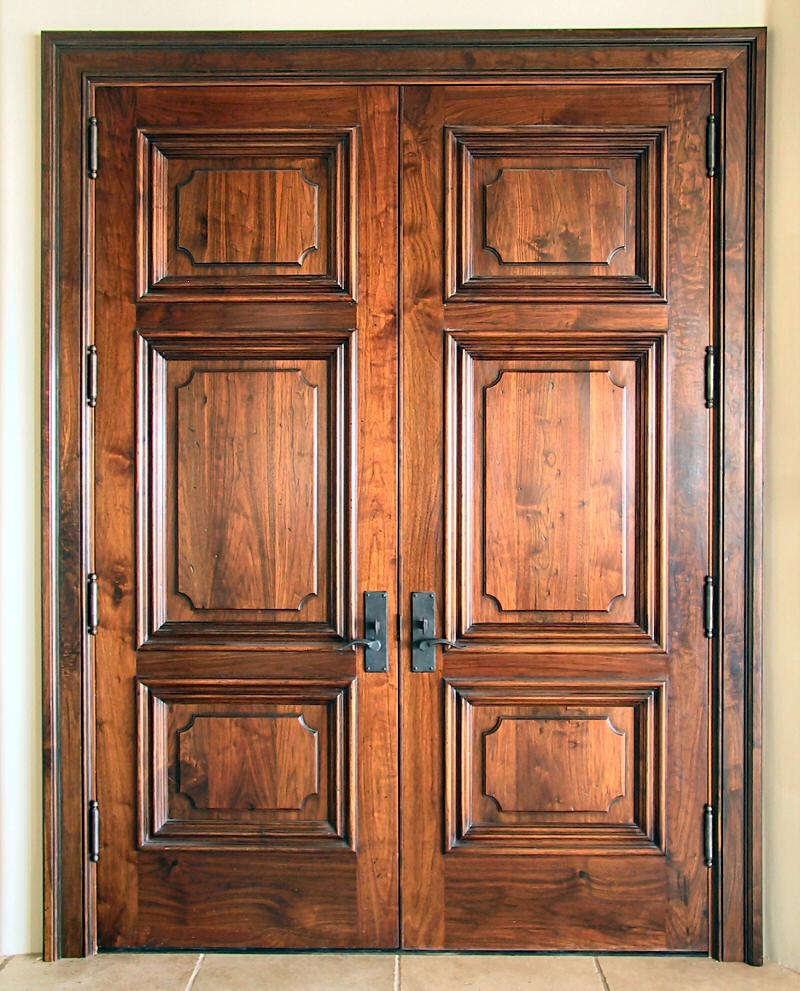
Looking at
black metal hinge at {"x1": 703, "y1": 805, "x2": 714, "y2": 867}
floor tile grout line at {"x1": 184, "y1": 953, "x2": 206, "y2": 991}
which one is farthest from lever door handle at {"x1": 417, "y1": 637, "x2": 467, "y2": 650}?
floor tile grout line at {"x1": 184, "y1": 953, "x2": 206, "y2": 991}

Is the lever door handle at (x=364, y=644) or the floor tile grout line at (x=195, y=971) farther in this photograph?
the lever door handle at (x=364, y=644)

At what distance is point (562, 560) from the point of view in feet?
8.05

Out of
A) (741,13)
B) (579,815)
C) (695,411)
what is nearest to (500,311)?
(695,411)

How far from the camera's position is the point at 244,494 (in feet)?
8.09

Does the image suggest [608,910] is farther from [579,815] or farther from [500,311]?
[500,311]

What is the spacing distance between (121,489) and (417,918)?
1.42 metres

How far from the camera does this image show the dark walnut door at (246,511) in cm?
244

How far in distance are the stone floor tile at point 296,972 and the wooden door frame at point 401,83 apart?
376 mm

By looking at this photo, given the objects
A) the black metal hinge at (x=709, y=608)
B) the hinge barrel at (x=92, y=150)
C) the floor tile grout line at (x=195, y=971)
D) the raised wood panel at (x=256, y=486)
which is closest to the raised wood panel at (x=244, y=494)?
the raised wood panel at (x=256, y=486)

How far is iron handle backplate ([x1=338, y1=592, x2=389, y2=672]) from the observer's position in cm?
244

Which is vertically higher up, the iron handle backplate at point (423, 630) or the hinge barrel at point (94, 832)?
the iron handle backplate at point (423, 630)
